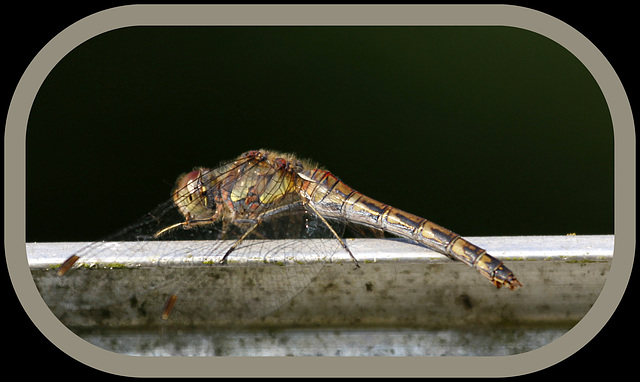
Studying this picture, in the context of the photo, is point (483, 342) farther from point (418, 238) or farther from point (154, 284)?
point (154, 284)

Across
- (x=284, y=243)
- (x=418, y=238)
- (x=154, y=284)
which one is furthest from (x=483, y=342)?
(x=154, y=284)

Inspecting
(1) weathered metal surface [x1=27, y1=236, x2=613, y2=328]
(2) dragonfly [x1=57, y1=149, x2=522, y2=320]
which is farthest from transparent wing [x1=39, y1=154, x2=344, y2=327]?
(2) dragonfly [x1=57, y1=149, x2=522, y2=320]

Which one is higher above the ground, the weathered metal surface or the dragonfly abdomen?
the dragonfly abdomen

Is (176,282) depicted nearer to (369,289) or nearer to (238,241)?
(238,241)

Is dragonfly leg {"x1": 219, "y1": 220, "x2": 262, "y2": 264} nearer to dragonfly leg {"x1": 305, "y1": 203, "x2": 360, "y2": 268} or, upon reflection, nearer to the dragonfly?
the dragonfly

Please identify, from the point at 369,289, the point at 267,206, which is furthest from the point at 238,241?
the point at 369,289

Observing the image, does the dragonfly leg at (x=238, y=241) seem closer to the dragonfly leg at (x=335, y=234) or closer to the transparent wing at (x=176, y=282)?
the transparent wing at (x=176, y=282)

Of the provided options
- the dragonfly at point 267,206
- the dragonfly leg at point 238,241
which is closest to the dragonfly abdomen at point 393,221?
the dragonfly at point 267,206

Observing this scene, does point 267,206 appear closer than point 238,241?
No
